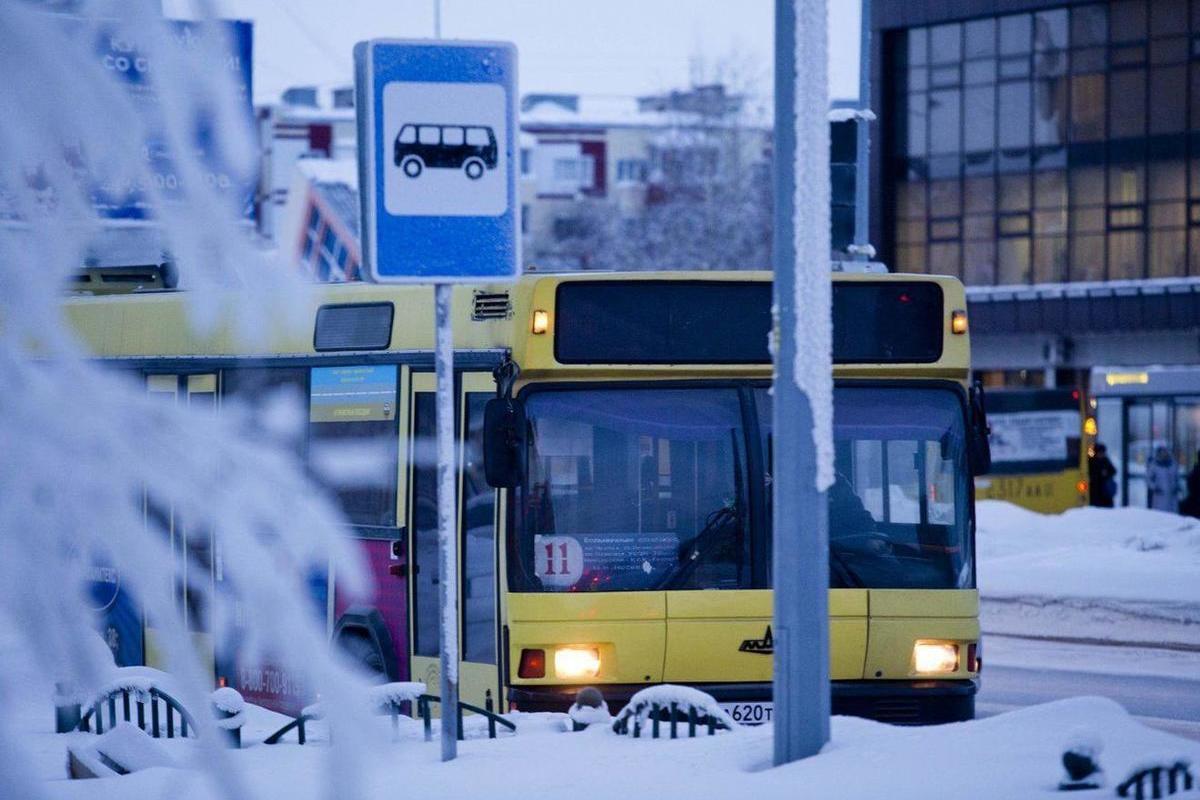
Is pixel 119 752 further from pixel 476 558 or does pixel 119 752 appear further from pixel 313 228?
pixel 313 228

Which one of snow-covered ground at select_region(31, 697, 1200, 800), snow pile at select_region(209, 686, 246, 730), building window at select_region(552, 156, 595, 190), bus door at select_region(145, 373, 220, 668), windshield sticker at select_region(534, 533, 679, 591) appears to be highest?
building window at select_region(552, 156, 595, 190)

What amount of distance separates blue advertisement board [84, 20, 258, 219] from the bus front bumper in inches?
234

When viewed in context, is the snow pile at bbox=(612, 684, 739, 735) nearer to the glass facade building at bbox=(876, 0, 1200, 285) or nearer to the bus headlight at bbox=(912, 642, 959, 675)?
the bus headlight at bbox=(912, 642, 959, 675)

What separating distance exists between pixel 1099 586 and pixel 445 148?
577 inches

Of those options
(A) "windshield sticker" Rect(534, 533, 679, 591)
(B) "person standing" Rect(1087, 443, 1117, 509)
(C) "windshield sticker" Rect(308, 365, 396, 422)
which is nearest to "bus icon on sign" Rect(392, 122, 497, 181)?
(A) "windshield sticker" Rect(534, 533, 679, 591)

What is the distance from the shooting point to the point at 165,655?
2.41m

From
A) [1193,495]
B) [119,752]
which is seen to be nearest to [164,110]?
[119,752]

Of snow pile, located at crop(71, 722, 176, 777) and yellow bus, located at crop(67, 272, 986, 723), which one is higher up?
yellow bus, located at crop(67, 272, 986, 723)

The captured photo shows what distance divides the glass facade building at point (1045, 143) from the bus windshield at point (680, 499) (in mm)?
38698

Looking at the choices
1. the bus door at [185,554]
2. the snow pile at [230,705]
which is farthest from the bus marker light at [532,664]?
the bus door at [185,554]

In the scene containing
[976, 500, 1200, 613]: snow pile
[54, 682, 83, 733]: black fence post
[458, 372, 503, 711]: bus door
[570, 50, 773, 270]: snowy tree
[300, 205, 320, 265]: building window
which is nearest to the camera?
[54, 682, 83, 733]: black fence post

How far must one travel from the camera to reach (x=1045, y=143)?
4662 cm

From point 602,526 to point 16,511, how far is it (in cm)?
617

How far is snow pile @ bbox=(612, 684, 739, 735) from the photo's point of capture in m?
6.25
